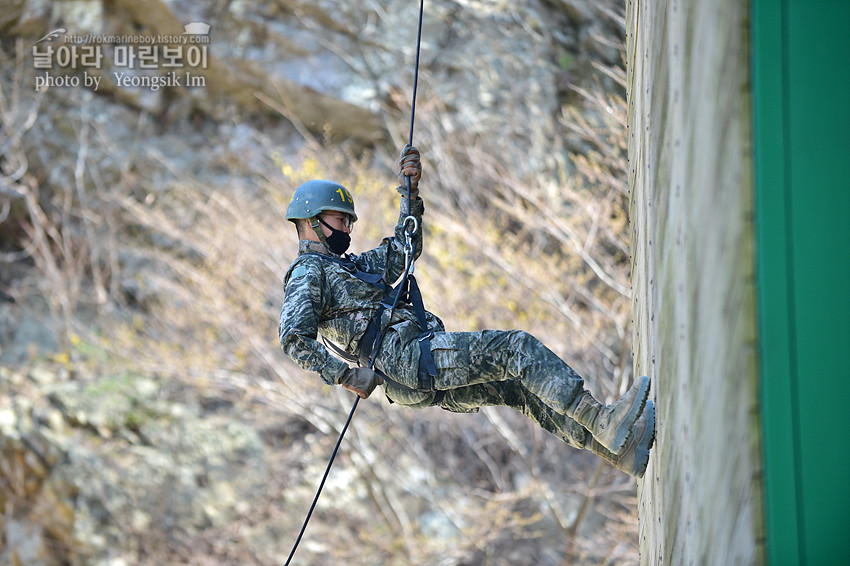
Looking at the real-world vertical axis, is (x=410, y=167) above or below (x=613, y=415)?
above

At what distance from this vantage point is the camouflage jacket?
4.90 metres

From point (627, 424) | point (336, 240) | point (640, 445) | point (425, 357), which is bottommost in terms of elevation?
point (640, 445)

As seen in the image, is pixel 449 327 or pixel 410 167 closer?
pixel 410 167

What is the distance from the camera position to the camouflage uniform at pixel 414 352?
15.7 ft

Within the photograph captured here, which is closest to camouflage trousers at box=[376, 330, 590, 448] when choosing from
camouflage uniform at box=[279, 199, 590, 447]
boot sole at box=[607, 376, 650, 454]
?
camouflage uniform at box=[279, 199, 590, 447]

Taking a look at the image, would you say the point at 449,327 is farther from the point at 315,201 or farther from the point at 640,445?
the point at 640,445

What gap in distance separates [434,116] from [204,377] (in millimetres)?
6171

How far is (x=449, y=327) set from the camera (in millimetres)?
14172

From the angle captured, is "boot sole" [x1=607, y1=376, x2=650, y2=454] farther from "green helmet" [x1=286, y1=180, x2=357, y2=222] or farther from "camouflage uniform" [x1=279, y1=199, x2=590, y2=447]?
"green helmet" [x1=286, y1=180, x2=357, y2=222]

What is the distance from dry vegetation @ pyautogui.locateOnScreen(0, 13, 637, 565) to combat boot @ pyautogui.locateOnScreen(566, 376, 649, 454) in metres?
7.94

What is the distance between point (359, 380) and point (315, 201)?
3.79ft

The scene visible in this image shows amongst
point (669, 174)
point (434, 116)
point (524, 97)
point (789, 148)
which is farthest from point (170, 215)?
point (789, 148)

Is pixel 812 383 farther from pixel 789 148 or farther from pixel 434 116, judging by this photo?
pixel 434 116

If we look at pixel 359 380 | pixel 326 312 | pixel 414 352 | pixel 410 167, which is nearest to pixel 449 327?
pixel 410 167
